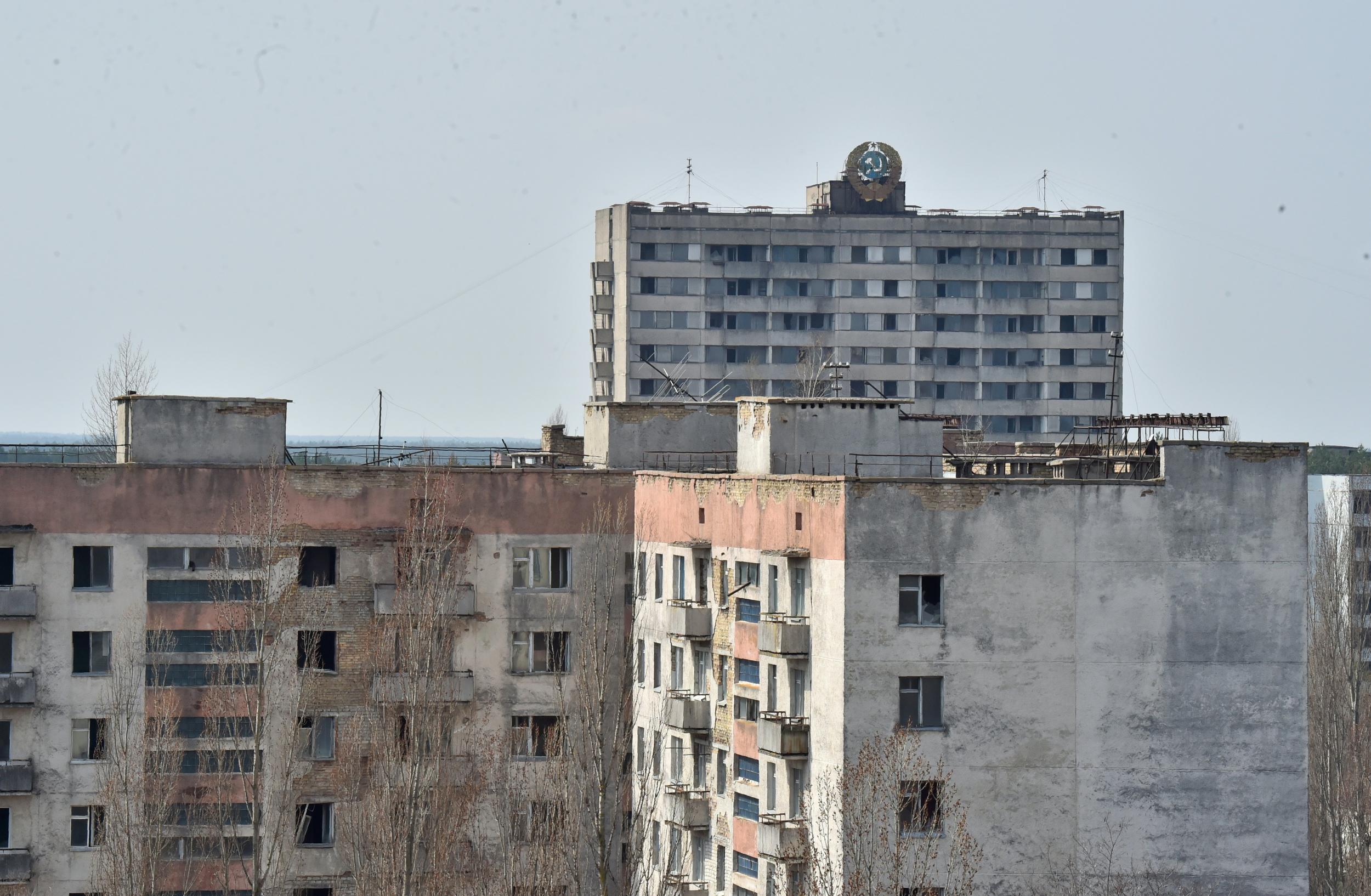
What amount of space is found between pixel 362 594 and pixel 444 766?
587cm

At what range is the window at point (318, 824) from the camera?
54844 millimetres

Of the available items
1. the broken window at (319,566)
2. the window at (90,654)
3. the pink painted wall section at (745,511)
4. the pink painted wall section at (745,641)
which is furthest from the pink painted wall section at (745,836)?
the window at (90,654)

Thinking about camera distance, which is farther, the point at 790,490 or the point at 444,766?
the point at 444,766

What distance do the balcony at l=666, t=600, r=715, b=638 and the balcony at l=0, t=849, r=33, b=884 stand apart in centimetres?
1641

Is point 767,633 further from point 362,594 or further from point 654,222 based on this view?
point 654,222

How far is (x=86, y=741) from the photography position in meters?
54.9

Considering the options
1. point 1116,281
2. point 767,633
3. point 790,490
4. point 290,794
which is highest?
point 1116,281

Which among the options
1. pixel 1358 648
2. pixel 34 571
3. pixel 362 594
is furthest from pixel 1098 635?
pixel 1358 648

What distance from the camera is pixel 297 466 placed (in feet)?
182

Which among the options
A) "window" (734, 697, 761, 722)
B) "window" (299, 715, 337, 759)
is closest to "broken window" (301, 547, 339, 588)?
"window" (299, 715, 337, 759)

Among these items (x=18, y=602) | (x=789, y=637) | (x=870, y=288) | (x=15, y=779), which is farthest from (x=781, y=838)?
(x=870, y=288)

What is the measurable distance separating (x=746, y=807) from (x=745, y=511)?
6.39m

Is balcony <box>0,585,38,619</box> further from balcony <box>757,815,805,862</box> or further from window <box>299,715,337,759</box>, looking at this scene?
balcony <box>757,815,805,862</box>

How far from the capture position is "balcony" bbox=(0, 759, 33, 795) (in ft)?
178
